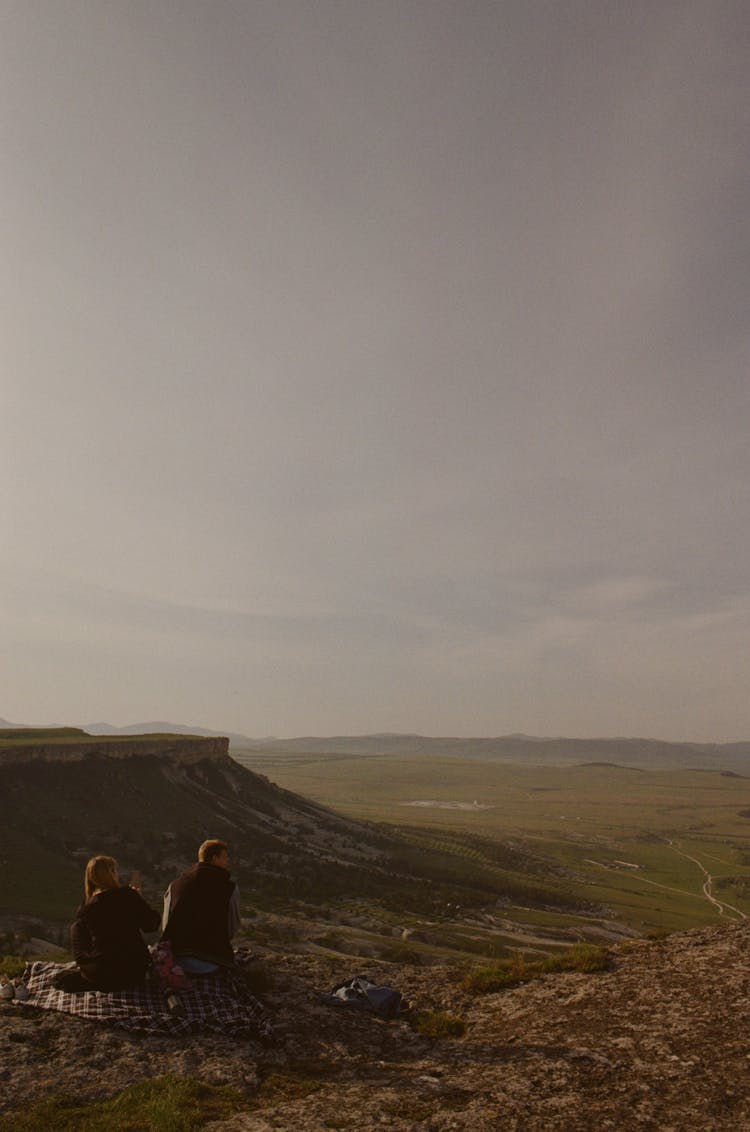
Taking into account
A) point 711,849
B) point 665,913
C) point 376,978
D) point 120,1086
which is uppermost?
point 120,1086

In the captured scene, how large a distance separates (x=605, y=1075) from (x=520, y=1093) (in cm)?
122

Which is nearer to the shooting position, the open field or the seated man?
the seated man

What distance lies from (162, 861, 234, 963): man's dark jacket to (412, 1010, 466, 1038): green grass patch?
3523mm

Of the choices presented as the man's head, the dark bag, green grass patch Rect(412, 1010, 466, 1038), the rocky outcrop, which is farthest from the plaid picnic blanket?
the rocky outcrop

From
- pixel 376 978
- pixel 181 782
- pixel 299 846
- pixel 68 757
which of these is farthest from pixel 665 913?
pixel 376 978

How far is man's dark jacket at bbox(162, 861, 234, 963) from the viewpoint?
11.1 m

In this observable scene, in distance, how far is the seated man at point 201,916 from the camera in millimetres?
11055

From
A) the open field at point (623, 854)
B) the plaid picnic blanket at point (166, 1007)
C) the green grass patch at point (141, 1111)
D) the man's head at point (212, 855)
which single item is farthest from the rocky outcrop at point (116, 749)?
the green grass patch at point (141, 1111)

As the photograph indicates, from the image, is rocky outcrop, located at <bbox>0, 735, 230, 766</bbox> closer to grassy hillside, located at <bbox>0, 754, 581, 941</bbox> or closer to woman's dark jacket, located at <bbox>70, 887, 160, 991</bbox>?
grassy hillside, located at <bbox>0, 754, 581, 941</bbox>

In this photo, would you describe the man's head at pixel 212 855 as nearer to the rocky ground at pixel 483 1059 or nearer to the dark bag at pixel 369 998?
the rocky ground at pixel 483 1059

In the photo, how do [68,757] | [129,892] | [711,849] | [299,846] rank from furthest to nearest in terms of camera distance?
[711,849]
[299,846]
[68,757]
[129,892]

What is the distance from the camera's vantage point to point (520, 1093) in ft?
25.8

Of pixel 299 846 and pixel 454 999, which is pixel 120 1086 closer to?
pixel 454 999

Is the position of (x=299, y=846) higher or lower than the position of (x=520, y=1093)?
lower
